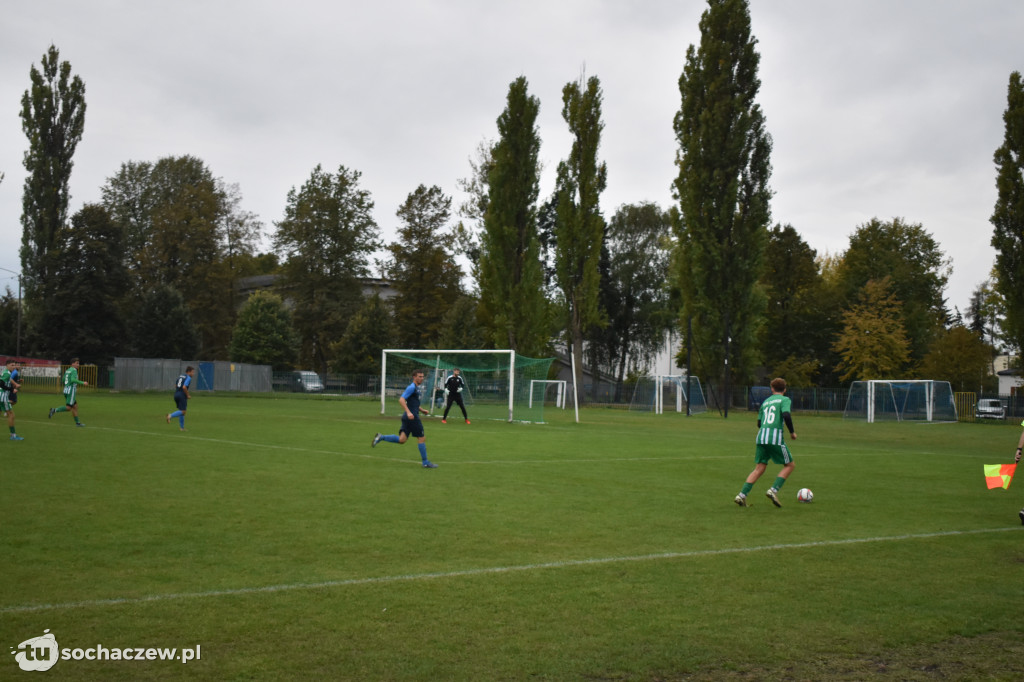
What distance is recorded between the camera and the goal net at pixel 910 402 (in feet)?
148

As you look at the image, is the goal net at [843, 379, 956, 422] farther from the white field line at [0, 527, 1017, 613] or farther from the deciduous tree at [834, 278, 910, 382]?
the white field line at [0, 527, 1017, 613]

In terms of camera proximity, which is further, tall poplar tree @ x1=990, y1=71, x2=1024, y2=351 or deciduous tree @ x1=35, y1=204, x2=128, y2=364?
deciduous tree @ x1=35, y1=204, x2=128, y2=364

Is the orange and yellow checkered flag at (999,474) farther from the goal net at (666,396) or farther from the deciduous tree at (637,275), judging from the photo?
the deciduous tree at (637,275)

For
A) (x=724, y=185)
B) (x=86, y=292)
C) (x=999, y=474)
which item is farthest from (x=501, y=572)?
(x=86, y=292)

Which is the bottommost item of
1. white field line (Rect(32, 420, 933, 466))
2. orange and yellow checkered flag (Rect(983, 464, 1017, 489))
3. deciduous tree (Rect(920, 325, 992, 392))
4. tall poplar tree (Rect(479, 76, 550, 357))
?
white field line (Rect(32, 420, 933, 466))

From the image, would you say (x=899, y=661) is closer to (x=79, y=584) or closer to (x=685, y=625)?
(x=685, y=625)

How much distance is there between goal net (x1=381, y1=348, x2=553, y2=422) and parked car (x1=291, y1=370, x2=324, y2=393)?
22.3m

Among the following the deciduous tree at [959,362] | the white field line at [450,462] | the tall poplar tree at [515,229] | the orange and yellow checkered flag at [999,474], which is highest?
the tall poplar tree at [515,229]

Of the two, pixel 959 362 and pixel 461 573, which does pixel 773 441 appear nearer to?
pixel 461 573

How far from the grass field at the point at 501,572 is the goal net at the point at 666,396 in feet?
116

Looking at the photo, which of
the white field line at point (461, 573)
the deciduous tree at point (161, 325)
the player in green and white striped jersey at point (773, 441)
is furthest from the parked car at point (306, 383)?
the white field line at point (461, 573)

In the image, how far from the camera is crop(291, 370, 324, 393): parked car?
63.2 m

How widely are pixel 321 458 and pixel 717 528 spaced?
962cm

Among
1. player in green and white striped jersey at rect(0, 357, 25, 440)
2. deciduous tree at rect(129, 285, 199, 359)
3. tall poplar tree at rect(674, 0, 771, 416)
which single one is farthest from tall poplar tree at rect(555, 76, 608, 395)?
player in green and white striped jersey at rect(0, 357, 25, 440)
